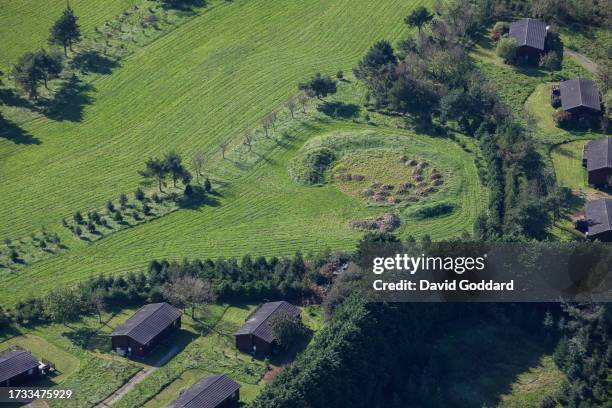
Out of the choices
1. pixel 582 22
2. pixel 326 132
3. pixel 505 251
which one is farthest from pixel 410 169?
pixel 582 22

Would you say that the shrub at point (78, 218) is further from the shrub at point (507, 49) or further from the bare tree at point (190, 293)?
the shrub at point (507, 49)

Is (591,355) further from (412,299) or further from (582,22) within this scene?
(582,22)

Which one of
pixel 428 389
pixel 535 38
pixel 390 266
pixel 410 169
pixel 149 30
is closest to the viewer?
pixel 428 389

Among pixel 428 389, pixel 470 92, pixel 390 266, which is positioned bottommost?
pixel 428 389

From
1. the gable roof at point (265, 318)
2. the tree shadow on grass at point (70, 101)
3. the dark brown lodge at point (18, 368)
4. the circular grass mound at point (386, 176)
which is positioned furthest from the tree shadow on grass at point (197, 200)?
the dark brown lodge at point (18, 368)

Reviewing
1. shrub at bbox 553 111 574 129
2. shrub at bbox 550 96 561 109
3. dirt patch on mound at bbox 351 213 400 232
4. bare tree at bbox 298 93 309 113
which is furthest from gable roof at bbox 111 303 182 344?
shrub at bbox 550 96 561 109

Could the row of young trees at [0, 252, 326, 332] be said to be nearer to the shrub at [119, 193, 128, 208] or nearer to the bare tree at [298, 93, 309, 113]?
the shrub at [119, 193, 128, 208]
